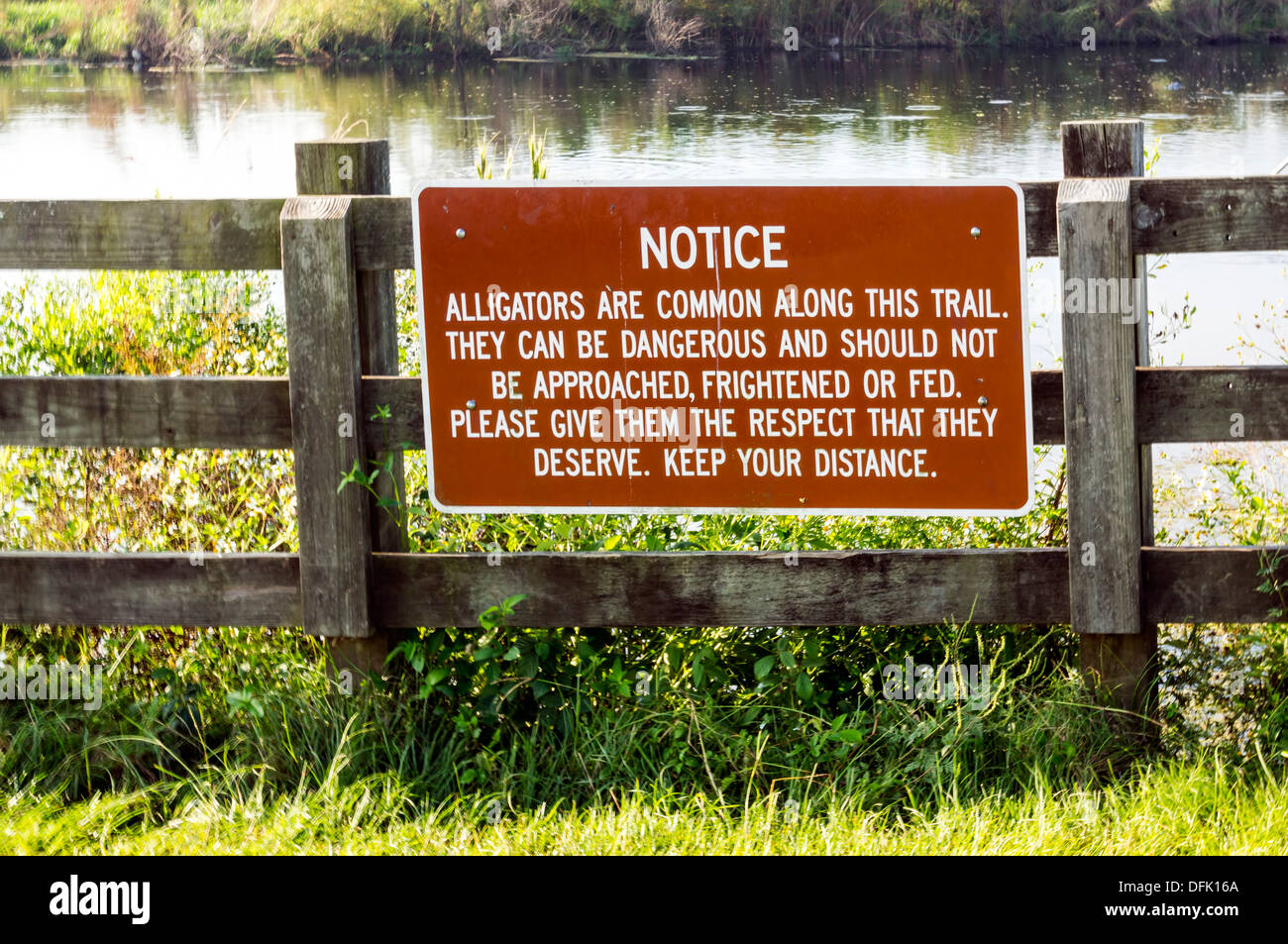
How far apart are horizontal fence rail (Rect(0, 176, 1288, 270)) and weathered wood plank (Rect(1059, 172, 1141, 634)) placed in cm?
6

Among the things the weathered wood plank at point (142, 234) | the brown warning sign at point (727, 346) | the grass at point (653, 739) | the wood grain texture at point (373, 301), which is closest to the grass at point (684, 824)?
the grass at point (653, 739)

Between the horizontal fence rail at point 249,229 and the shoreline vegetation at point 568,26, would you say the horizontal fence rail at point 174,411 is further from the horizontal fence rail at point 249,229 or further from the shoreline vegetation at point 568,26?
the shoreline vegetation at point 568,26

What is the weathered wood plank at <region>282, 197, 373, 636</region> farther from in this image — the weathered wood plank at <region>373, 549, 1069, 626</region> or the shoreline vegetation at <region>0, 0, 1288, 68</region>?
the shoreline vegetation at <region>0, 0, 1288, 68</region>

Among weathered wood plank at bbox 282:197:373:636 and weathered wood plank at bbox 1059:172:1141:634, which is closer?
weathered wood plank at bbox 1059:172:1141:634

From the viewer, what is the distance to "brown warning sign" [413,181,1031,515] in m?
3.20

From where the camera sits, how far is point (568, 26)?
886 inches

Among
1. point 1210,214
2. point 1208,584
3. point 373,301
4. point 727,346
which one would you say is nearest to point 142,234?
point 373,301

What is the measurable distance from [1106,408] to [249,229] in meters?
2.06

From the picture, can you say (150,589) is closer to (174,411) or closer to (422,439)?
(174,411)

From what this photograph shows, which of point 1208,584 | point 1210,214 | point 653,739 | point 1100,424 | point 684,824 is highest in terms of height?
point 1210,214

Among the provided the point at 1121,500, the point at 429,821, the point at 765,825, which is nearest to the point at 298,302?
the point at 429,821

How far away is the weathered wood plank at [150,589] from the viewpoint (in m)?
3.46

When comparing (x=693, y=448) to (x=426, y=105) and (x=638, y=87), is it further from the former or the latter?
(x=638, y=87)

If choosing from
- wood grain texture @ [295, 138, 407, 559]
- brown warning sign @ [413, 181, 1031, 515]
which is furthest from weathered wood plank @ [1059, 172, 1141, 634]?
wood grain texture @ [295, 138, 407, 559]
